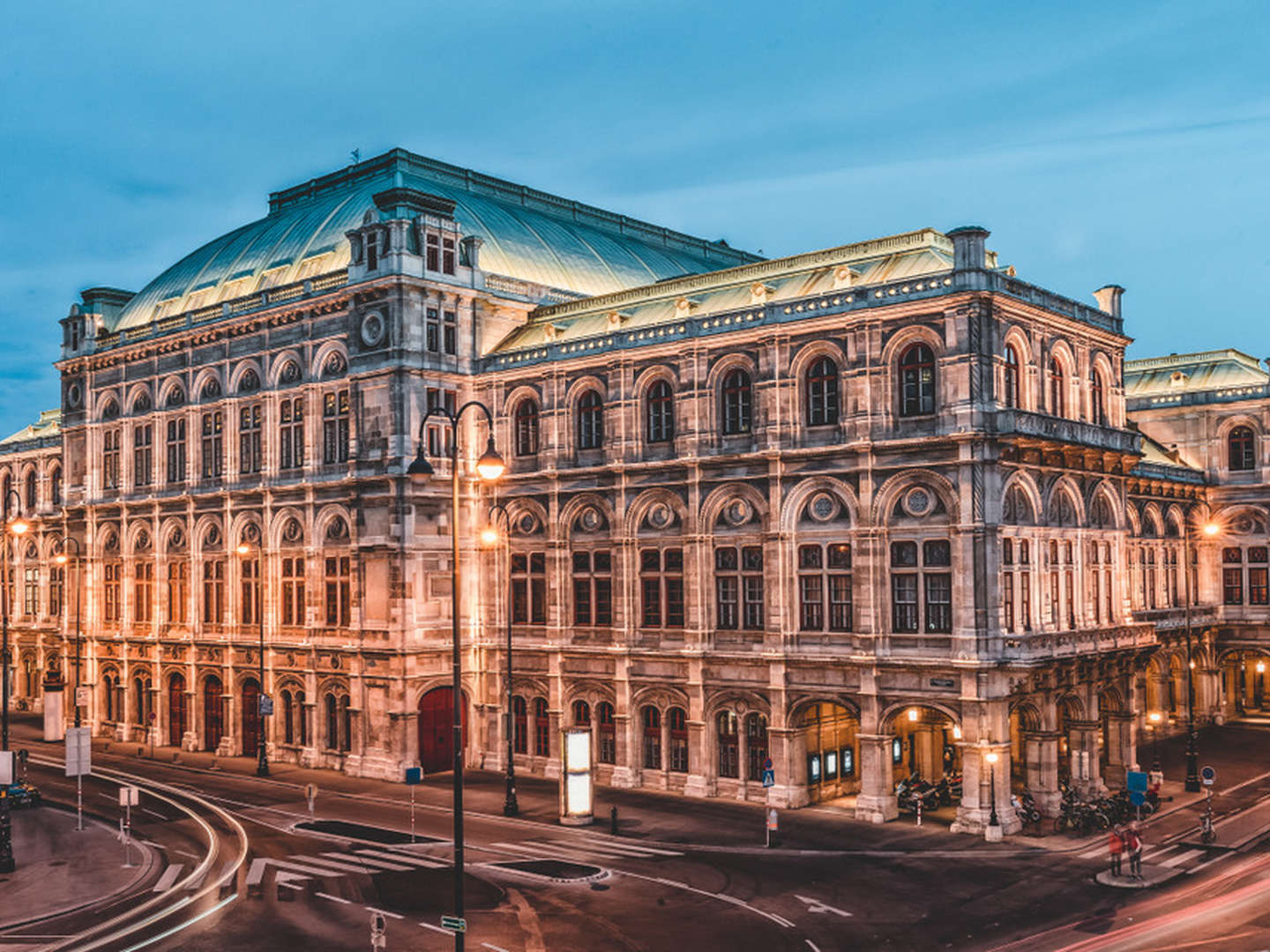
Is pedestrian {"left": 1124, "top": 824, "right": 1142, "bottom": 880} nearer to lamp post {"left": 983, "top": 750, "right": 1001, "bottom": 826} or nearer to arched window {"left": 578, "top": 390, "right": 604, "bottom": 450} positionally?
lamp post {"left": 983, "top": 750, "right": 1001, "bottom": 826}

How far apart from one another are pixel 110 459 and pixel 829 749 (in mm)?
44157

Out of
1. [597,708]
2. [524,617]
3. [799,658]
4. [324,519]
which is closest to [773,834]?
[799,658]

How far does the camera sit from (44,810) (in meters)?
47.8

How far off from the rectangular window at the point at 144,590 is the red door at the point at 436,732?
19.8m

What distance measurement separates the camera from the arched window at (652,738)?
49625 mm

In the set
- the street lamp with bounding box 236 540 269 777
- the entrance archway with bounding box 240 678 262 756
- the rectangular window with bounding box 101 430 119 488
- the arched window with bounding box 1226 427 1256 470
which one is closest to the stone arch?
the street lamp with bounding box 236 540 269 777

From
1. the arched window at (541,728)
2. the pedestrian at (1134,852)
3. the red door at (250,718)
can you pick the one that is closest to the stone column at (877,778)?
the pedestrian at (1134,852)

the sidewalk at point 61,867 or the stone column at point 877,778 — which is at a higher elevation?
the stone column at point 877,778

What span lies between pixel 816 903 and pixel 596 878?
→ 6325 mm

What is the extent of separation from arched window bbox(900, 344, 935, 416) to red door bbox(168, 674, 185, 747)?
133 feet

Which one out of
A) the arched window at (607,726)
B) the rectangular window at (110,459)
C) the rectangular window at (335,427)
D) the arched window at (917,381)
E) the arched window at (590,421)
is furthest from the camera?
the rectangular window at (110,459)

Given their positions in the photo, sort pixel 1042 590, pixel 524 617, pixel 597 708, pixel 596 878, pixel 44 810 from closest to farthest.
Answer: pixel 596 878 → pixel 1042 590 → pixel 44 810 → pixel 597 708 → pixel 524 617

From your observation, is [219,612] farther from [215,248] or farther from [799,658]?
[799,658]

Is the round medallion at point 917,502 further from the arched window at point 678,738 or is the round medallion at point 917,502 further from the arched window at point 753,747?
the arched window at point 678,738
